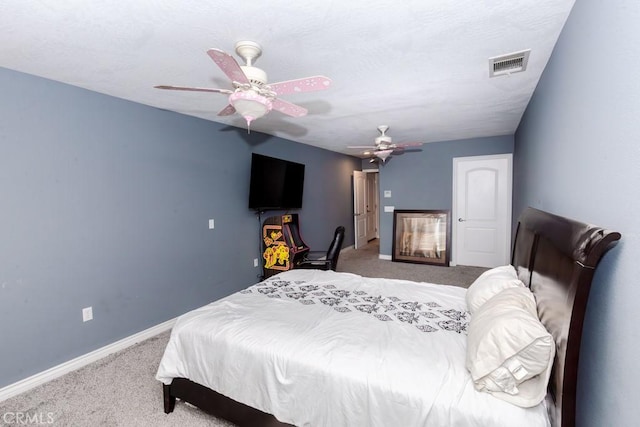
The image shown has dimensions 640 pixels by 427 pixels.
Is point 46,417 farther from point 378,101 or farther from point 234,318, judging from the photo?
point 378,101

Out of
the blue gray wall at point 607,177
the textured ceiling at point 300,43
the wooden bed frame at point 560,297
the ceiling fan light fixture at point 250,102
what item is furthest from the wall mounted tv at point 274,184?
the blue gray wall at point 607,177

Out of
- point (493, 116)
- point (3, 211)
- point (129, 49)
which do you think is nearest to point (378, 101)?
point (493, 116)

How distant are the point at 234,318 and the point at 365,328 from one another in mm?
870

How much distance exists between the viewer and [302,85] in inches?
71.2

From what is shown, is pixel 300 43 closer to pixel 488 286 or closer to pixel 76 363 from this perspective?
pixel 488 286

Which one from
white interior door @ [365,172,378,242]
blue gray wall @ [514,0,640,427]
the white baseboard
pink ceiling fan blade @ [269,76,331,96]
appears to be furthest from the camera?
white interior door @ [365,172,378,242]

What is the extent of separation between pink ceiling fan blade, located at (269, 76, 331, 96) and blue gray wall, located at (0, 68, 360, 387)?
2014 mm

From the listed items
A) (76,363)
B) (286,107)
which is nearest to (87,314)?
(76,363)

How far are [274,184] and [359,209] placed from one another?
3.55m

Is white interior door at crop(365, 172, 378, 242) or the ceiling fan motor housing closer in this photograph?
the ceiling fan motor housing

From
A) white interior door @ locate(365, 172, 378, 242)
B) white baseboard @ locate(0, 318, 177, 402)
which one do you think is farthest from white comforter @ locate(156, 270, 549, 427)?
white interior door @ locate(365, 172, 378, 242)

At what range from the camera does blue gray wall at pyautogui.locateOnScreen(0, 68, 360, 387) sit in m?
2.28

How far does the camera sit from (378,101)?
3.08m

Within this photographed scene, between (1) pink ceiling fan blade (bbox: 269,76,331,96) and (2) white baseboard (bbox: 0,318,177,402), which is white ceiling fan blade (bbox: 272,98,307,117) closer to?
(1) pink ceiling fan blade (bbox: 269,76,331,96)
